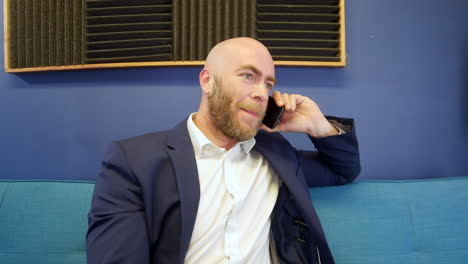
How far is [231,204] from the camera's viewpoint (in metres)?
1.00

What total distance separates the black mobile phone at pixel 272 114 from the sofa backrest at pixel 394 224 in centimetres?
42

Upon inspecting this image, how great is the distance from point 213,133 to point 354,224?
2.65 feet

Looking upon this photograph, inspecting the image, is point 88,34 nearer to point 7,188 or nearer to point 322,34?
point 7,188

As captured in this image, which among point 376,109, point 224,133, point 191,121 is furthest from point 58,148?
point 376,109

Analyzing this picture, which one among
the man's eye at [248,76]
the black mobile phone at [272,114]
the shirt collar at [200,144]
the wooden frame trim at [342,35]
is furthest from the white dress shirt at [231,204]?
the wooden frame trim at [342,35]

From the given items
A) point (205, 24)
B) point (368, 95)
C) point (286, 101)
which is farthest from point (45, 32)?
point (368, 95)

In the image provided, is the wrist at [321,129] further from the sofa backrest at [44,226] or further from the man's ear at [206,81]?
the sofa backrest at [44,226]

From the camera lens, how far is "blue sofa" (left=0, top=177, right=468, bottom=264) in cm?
121

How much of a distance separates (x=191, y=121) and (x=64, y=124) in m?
1.03

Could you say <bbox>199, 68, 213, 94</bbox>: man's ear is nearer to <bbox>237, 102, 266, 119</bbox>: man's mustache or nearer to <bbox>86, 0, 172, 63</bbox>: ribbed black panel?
<bbox>237, 102, 266, 119</bbox>: man's mustache

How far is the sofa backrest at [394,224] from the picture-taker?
121 cm

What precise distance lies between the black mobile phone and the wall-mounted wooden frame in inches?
17.1

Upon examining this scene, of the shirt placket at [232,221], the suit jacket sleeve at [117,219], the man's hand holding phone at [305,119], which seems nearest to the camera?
the suit jacket sleeve at [117,219]

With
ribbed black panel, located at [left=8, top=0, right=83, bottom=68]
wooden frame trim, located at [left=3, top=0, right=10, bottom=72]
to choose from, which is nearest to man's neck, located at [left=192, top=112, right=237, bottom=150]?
ribbed black panel, located at [left=8, top=0, right=83, bottom=68]
